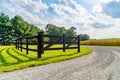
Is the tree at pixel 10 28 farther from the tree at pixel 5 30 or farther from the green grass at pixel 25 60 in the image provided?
the green grass at pixel 25 60

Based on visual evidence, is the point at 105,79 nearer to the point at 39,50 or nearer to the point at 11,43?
the point at 39,50

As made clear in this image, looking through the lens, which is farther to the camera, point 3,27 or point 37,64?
point 3,27

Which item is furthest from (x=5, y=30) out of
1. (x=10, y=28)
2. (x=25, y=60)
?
(x=25, y=60)

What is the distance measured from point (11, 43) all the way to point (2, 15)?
885cm

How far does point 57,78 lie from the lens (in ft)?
20.8

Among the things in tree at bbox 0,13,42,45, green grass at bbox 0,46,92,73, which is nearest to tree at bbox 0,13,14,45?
tree at bbox 0,13,42,45

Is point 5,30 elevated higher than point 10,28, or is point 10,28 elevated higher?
point 10,28

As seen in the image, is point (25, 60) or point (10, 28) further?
point (10, 28)

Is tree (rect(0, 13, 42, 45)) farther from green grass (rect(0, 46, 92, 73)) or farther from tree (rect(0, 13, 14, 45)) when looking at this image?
green grass (rect(0, 46, 92, 73))

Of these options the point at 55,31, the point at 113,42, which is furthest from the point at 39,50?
the point at 55,31

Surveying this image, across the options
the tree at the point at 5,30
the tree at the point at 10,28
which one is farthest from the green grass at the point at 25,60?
the tree at the point at 5,30

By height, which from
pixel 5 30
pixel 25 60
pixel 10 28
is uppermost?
pixel 10 28

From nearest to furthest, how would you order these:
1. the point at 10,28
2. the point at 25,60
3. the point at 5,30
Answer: the point at 25,60
the point at 5,30
the point at 10,28

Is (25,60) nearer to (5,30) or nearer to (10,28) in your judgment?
(5,30)
